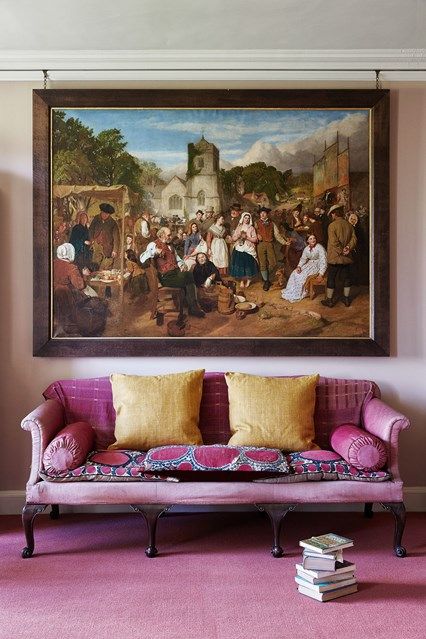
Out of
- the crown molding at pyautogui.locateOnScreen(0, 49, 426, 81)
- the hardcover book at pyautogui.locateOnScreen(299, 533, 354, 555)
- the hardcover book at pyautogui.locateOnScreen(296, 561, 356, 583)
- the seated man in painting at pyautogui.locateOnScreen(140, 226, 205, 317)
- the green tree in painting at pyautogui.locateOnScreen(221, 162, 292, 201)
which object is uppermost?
the crown molding at pyautogui.locateOnScreen(0, 49, 426, 81)

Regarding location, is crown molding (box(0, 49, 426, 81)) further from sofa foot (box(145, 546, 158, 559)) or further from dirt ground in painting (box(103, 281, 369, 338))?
sofa foot (box(145, 546, 158, 559))

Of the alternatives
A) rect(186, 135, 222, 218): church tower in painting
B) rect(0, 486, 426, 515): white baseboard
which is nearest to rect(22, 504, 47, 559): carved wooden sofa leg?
rect(0, 486, 426, 515): white baseboard

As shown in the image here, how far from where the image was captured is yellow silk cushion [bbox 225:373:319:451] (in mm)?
4625

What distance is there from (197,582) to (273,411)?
125cm

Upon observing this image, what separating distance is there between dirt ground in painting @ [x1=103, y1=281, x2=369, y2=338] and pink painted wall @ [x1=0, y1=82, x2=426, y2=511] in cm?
Result: 20

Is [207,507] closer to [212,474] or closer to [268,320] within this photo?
[212,474]

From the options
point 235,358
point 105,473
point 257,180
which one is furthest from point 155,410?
point 257,180

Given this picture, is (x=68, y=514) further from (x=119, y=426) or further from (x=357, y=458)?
(x=357, y=458)

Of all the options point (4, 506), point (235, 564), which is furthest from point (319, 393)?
point (4, 506)

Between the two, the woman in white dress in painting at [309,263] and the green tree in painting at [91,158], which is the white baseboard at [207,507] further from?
the green tree in painting at [91,158]

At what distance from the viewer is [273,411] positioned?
15.3 feet

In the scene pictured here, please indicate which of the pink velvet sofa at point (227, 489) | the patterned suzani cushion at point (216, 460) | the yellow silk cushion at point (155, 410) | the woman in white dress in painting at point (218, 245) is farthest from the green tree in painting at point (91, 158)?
the patterned suzani cushion at point (216, 460)

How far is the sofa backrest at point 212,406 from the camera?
16.0 ft

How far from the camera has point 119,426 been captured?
4695mm
